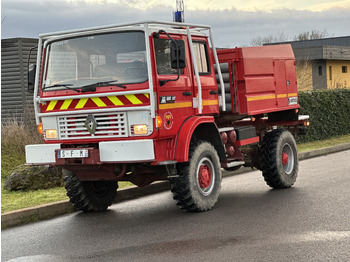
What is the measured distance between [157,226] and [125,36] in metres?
2.61

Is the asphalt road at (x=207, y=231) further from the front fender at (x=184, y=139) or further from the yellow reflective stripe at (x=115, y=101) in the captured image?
the yellow reflective stripe at (x=115, y=101)

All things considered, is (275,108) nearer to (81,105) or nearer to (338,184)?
(338,184)

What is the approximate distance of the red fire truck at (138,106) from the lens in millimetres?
8852

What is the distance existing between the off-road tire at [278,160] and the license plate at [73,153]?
3854mm

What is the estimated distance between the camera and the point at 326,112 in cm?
2262

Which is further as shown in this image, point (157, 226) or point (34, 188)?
point (34, 188)

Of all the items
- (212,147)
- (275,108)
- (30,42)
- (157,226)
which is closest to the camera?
(157,226)

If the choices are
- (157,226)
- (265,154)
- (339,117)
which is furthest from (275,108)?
(339,117)

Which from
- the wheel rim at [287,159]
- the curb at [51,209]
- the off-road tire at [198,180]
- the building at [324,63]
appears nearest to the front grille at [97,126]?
the off-road tire at [198,180]

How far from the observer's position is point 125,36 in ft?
30.0

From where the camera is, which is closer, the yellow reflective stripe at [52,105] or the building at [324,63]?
the yellow reflective stripe at [52,105]

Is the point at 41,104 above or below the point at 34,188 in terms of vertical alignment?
above

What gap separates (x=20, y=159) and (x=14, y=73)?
790 centimetres

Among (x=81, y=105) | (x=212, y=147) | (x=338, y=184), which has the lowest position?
(x=338, y=184)
